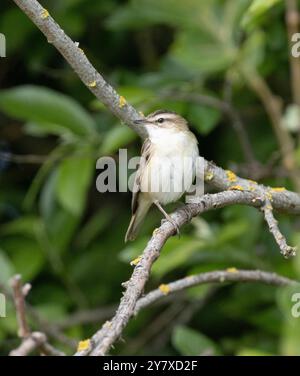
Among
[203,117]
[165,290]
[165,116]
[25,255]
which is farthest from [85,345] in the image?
[25,255]

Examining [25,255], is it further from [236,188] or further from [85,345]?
[85,345]

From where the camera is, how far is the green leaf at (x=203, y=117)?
18.4 ft

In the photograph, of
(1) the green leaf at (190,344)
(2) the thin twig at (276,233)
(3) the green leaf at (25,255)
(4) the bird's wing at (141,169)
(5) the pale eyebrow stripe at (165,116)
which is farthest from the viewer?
(3) the green leaf at (25,255)

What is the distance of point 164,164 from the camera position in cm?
467

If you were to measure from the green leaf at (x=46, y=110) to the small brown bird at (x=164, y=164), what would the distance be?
90cm

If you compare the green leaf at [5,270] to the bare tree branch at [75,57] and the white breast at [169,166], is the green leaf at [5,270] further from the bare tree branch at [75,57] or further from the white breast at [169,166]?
the bare tree branch at [75,57]

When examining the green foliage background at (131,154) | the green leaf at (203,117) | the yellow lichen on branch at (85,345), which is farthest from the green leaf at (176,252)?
the yellow lichen on branch at (85,345)

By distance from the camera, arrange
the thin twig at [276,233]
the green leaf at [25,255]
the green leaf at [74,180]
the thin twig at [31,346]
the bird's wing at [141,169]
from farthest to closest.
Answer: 1. the green leaf at [25,255]
2. the green leaf at [74,180]
3. the bird's wing at [141,169]
4. the thin twig at [276,233]
5. the thin twig at [31,346]

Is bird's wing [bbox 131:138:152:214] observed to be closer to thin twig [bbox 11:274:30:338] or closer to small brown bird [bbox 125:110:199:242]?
small brown bird [bbox 125:110:199:242]

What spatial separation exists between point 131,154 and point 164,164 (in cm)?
154

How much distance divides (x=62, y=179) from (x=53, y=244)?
1.96ft

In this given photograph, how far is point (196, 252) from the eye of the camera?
5.35 m

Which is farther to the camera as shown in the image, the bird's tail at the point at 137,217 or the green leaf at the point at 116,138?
the green leaf at the point at 116,138
